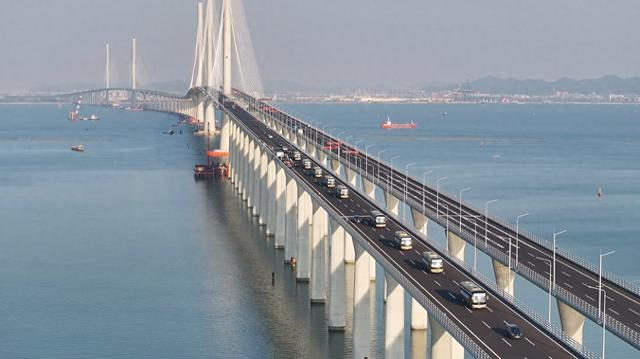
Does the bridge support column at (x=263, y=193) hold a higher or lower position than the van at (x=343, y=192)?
lower

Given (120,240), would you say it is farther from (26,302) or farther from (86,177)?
(86,177)

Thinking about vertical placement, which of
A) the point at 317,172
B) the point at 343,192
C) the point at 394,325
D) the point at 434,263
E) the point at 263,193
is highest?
the point at 317,172

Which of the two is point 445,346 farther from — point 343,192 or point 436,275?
point 343,192

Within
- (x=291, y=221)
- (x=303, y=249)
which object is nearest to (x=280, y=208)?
(x=291, y=221)

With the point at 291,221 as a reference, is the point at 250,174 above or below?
above

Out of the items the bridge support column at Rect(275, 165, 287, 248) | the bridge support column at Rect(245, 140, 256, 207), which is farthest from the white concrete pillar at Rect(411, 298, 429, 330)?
the bridge support column at Rect(245, 140, 256, 207)

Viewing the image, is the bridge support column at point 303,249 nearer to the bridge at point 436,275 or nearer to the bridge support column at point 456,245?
the bridge at point 436,275

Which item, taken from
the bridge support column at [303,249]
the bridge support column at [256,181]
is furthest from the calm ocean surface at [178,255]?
the bridge support column at [256,181]

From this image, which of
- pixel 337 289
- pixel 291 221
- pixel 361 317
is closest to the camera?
pixel 361 317
